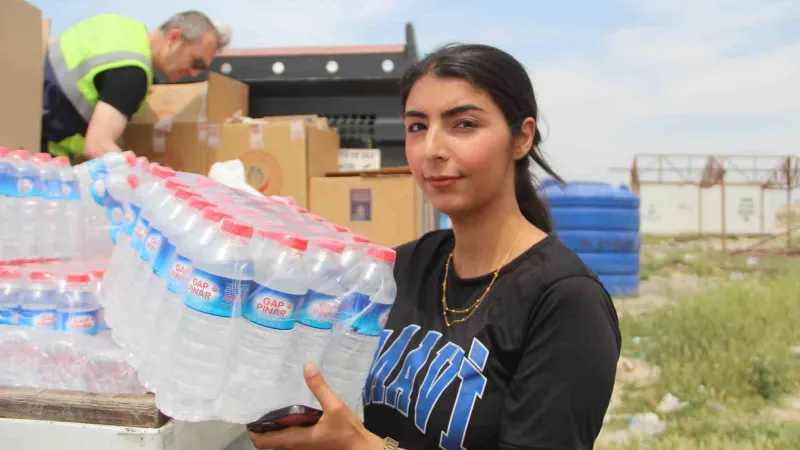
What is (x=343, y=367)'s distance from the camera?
1612mm

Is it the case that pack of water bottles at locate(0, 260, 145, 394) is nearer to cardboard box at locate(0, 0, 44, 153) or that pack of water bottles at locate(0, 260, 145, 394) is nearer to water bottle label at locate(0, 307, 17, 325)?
water bottle label at locate(0, 307, 17, 325)

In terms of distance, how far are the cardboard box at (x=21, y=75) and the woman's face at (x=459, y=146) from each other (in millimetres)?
1908

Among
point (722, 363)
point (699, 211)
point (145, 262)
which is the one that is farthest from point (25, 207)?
point (699, 211)

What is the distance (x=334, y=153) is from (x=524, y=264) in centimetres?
219

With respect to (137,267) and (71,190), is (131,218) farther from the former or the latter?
(71,190)

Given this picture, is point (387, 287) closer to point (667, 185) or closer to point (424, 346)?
point (424, 346)

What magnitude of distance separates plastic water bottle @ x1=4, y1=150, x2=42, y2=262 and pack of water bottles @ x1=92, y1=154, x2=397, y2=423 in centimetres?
89

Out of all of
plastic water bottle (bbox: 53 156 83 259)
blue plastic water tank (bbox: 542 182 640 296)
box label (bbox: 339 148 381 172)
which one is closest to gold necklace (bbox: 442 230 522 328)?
plastic water bottle (bbox: 53 156 83 259)

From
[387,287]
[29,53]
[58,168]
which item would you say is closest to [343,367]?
[387,287]

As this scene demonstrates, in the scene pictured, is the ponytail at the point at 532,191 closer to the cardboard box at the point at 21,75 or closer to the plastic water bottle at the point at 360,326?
the plastic water bottle at the point at 360,326

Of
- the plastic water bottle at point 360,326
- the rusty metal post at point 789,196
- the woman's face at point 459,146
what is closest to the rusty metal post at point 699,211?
the rusty metal post at point 789,196

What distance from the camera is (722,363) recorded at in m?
5.00

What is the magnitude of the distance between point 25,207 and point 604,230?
7479 mm

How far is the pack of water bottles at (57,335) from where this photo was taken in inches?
65.0
